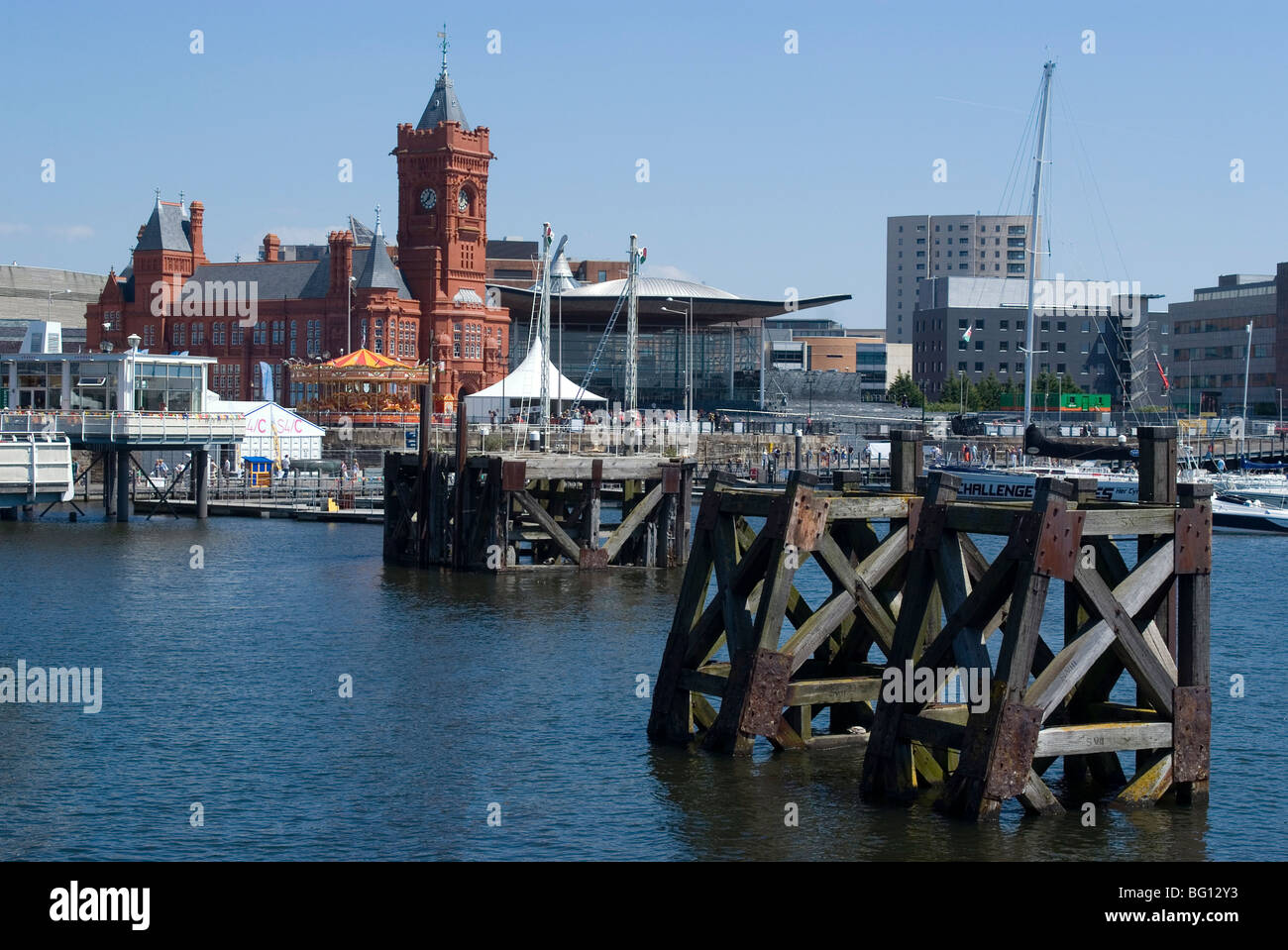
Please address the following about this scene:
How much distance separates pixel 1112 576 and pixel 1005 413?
12845 cm

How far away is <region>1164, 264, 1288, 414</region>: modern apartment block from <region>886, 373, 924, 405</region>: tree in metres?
26.0

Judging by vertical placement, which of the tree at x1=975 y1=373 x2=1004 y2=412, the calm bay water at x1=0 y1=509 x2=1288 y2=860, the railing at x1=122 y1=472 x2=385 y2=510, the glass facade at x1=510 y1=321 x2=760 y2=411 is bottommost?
the calm bay water at x1=0 y1=509 x2=1288 y2=860

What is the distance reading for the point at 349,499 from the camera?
78.9m

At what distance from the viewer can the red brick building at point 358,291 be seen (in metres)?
129

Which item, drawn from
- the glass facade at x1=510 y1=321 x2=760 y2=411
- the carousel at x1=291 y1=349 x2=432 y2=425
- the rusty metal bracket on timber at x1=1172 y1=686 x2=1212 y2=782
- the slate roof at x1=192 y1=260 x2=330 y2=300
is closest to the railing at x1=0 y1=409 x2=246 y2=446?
the carousel at x1=291 y1=349 x2=432 y2=425

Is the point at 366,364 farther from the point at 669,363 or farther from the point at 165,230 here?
the point at 669,363

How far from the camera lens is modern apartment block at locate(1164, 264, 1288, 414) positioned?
158625mm

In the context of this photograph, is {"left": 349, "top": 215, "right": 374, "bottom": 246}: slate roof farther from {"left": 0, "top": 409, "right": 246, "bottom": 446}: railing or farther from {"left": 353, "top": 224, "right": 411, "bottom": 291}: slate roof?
{"left": 0, "top": 409, "right": 246, "bottom": 446}: railing

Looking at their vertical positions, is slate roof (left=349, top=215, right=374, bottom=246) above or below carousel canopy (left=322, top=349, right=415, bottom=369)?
above

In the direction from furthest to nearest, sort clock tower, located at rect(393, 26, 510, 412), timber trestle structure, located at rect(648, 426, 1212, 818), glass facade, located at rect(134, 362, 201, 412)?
clock tower, located at rect(393, 26, 510, 412) < glass facade, located at rect(134, 362, 201, 412) < timber trestle structure, located at rect(648, 426, 1212, 818)

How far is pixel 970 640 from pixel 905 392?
14913 centimetres
